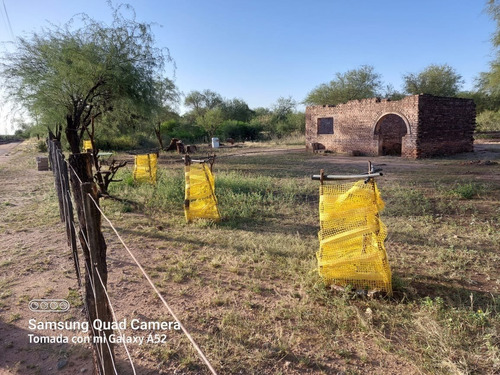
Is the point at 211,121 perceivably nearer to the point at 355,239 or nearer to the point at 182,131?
the point at 182,131

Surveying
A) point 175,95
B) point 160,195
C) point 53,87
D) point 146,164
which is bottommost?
point 160,195

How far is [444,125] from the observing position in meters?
15.2

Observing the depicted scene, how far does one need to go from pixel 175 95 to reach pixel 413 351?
20.1 meters

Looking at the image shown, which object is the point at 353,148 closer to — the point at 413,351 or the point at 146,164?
the point at 146,164

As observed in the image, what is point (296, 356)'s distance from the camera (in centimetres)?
242

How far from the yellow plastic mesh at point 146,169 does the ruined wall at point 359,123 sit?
1192cm

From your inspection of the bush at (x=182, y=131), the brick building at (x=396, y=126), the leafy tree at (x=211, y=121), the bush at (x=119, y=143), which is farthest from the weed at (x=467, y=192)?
the leafy tree at (x=211, y=121)

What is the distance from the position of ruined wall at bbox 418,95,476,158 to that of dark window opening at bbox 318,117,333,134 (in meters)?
5.60

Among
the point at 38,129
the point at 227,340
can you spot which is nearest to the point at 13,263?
the point at 227,340

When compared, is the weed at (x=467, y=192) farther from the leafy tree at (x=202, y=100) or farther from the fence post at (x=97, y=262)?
the leafy tree at (x=202, y=100)

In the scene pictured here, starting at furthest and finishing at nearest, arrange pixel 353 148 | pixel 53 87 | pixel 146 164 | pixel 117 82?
pixel 353 148
pixel 117 82
pixel 53 87
pixel 146 164

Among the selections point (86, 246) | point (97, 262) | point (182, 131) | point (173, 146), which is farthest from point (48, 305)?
point (182, 131)

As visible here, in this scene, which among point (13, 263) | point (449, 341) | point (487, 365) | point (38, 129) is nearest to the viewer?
point (487, 365)

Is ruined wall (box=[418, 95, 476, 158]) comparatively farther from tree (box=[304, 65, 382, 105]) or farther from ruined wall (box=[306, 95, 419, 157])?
tree (box=[304, 65, 382, 105])
